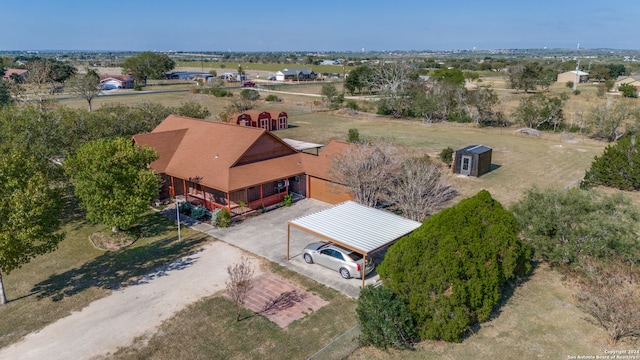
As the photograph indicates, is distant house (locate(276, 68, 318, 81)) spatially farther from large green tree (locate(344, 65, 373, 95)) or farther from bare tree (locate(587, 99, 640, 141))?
bare tree (locate(587, 99, 640, 141))

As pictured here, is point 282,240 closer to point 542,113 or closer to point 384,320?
point 384,320

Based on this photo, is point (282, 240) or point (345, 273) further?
point (282, 240)

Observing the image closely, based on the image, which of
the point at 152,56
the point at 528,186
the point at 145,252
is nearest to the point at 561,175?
the point at 528,186

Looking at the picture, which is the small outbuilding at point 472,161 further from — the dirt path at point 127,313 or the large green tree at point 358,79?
the large green tree at point 358,79

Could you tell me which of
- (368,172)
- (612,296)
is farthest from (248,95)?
(612,296)

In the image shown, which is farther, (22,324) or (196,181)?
(196,181)

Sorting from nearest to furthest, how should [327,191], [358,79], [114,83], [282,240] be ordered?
[282,240], [327,191], [358,79], [114,83]

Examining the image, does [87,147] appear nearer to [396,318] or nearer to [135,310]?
[135,310]
